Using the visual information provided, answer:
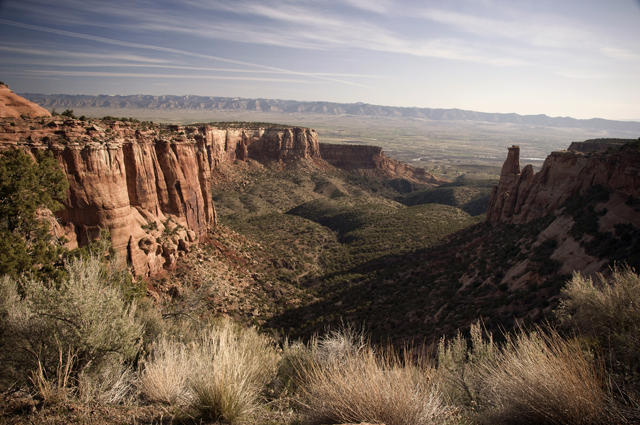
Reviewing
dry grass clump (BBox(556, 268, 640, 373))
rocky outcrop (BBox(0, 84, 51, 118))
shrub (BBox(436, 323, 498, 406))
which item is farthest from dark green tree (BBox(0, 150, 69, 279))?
dry grass clump (BBox(556, 268, 640, 373))

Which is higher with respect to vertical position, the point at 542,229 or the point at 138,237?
the point at 542,229

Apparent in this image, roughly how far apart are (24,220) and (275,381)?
13219 millimetres

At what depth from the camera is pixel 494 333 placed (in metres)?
15.5

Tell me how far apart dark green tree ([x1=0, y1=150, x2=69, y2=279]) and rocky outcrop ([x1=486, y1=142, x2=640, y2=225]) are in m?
32.6

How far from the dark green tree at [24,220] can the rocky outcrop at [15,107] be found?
679 cm

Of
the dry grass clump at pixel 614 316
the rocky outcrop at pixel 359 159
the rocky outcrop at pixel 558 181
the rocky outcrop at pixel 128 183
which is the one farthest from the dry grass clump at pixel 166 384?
the rocky outcrop at pixel 359 159

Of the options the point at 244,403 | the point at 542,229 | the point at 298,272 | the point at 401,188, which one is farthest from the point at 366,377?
the point at 401,188

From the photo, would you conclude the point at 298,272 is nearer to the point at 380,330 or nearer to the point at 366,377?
the point at 380,330

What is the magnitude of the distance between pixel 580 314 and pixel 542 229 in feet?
54.2

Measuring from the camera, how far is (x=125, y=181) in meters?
20.2

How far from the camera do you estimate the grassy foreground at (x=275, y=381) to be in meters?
5.89

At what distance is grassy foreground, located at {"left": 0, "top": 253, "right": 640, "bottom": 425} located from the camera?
5.89 m

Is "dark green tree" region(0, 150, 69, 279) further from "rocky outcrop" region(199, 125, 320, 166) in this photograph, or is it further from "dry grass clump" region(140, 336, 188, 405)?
"rocky outcrop" region(199, 125, 320, 166)

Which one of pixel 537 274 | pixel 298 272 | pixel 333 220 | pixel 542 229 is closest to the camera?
pixel 537 274
